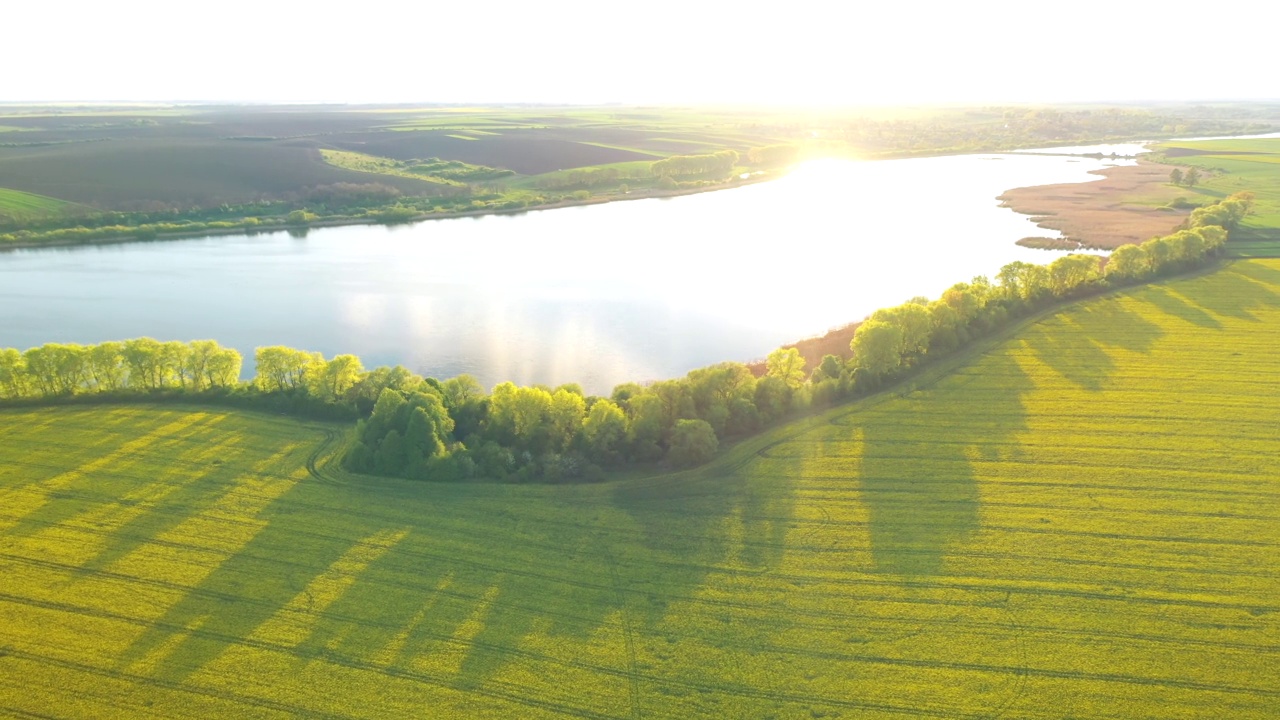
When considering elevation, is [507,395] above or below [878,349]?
below

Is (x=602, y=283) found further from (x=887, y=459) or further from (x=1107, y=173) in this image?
(x=1107, y=173)

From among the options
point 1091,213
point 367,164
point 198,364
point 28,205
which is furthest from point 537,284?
point 367,164

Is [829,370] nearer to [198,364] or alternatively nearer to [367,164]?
[198,364]

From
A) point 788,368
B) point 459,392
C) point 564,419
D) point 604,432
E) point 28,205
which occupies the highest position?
point 28,205

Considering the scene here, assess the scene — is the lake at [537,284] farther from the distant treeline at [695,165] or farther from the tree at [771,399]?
the distant treeline at [695,165]

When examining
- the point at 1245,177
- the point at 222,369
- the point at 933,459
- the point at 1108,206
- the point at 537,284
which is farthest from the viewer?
the point at 1245,177

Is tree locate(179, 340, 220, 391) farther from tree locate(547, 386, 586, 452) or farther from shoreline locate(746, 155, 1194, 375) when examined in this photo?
shoreline locate(746, 155, 1194, 375)

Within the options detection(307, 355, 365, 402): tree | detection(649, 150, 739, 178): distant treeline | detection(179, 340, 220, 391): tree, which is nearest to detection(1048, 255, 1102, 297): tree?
detection(307, 355, 365, 402): tree
